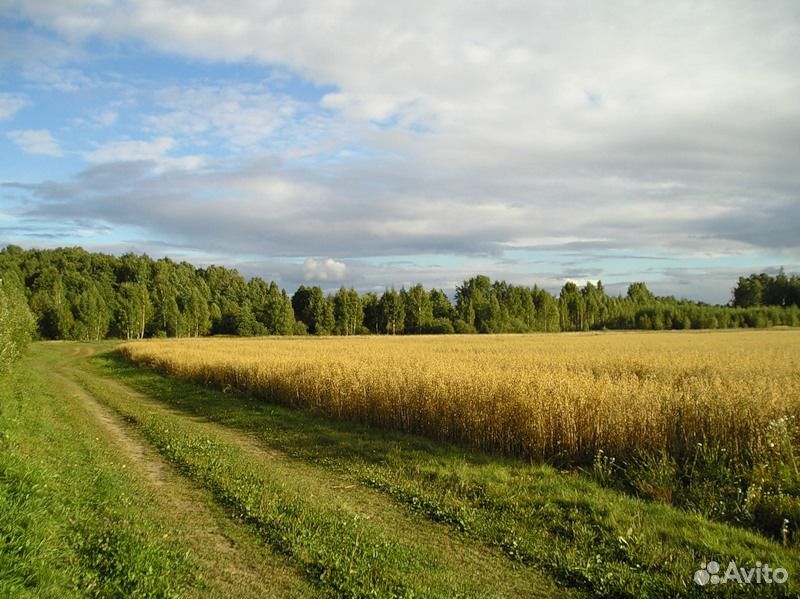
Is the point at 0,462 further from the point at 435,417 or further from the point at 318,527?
the point at 435,417

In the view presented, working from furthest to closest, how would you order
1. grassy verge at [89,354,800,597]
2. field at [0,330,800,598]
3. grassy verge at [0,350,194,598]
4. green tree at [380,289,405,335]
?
green tree at [380,289,405,335]
grassy verge at [89,354,800,597]
field at [0,330,800,598]
grassy verge at [0,350,194,598]

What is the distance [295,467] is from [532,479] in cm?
483

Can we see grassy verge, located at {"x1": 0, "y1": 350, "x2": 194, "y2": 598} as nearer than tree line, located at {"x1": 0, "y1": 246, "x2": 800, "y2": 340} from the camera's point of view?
Yes

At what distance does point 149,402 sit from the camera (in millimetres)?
20641

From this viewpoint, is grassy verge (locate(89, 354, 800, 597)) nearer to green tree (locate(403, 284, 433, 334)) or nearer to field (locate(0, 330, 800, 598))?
field (locate(0, 330, 800, 598))

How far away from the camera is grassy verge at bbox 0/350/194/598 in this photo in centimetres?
529

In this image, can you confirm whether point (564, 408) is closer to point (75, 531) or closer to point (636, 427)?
point (636, 427)

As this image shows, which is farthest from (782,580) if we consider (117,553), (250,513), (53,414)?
(53,414)

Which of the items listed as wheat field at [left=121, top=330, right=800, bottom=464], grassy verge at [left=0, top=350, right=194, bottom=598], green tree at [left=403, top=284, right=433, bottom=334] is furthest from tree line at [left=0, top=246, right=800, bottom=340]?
grassy verge at [left=0, top=350, right=194, bottom=598]

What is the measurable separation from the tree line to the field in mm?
91619

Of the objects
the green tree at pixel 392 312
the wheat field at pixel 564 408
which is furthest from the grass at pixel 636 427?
the green tree at pixel 392 312

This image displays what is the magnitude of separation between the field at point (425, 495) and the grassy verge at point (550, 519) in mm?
33

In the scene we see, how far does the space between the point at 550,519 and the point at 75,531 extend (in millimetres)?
6470

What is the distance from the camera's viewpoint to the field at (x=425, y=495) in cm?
571
